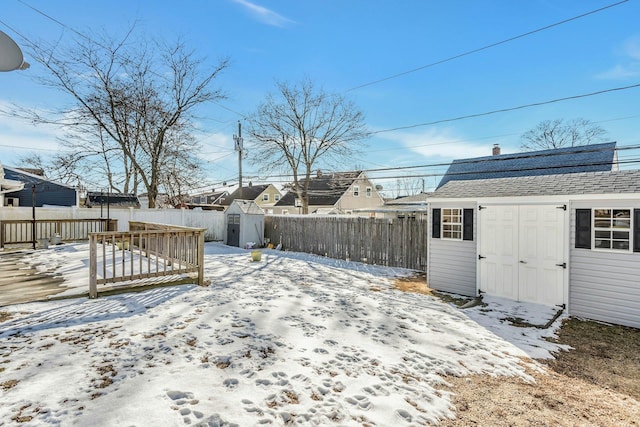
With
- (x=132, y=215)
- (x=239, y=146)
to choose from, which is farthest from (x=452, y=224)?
(x=239, y=146)

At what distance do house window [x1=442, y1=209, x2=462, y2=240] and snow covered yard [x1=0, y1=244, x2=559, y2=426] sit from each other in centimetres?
195

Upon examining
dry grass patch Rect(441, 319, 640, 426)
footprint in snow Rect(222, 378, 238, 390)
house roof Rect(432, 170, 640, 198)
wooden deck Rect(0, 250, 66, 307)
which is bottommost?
dry grass patch Rect(441, 319, 640, 426)

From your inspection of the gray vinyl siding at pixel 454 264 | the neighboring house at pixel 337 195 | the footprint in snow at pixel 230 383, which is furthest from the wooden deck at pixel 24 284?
the neighboring house at pixel 337 195

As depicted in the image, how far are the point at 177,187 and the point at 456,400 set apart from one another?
16.4 metres

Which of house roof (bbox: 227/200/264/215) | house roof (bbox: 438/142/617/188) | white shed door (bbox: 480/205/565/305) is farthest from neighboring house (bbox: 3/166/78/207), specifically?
house roof (bbox: 438/142/617/188)

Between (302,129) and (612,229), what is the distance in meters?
18.9

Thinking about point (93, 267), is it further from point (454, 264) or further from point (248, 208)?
point (248, 208)

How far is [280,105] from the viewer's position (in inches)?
846

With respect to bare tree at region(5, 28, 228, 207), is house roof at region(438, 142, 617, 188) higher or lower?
lower

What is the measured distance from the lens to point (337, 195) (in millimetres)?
30062

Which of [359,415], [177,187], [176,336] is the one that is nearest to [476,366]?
[359,415]

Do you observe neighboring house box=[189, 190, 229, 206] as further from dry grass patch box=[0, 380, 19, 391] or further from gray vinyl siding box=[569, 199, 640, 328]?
dry grass patch box=[0, 380, 19, 391]

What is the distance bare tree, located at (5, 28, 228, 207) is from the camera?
13641 millimetres

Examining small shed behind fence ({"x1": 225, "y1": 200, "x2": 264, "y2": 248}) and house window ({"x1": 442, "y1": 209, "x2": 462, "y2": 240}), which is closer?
house window ({"x1": 442, "y1": 209, "x2": 462, "y2": 240})
